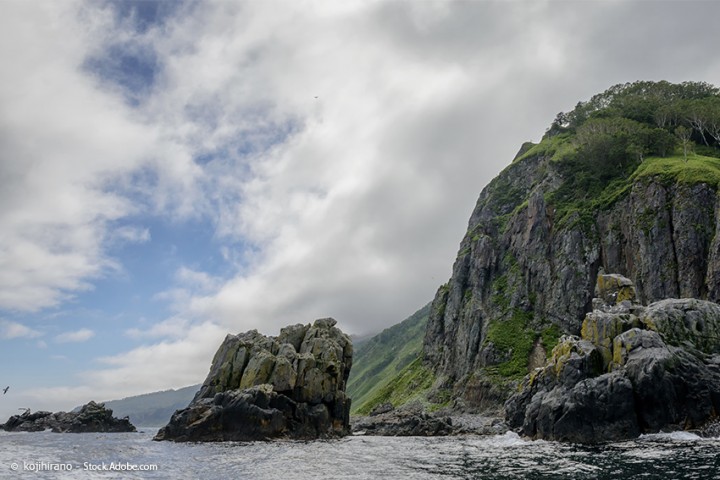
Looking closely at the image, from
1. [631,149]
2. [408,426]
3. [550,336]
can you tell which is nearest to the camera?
[408,426]

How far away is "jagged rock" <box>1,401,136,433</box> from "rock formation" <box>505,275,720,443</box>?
147522 millimetres

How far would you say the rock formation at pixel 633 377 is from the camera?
215 ft

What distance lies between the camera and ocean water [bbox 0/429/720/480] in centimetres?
4144

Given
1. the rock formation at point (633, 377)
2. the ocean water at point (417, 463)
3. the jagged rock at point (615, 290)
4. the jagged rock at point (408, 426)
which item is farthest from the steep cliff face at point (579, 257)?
the ocean water at point (417, 463)

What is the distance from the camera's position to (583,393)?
70625 mm

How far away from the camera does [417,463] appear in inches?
2050

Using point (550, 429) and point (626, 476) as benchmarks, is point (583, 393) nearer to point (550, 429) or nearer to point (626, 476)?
point (550, 429)

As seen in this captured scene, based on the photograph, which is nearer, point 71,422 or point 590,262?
point 590,262

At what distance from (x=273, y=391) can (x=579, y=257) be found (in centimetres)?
11037

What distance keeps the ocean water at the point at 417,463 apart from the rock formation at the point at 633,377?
4.29 m

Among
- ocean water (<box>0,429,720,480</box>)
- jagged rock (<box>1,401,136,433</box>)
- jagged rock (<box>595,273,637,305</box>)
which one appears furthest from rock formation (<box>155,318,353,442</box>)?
jagged rock (<box>1,401,136,433</box>)

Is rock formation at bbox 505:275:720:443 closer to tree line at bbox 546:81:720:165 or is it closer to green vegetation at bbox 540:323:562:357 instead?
green vegetation at bbox 540:323:562:357

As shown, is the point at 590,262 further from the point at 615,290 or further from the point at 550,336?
the point at 615,290

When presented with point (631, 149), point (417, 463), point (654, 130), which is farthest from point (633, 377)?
point (654, 130)
